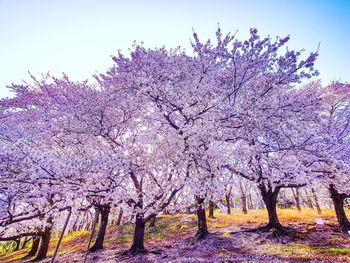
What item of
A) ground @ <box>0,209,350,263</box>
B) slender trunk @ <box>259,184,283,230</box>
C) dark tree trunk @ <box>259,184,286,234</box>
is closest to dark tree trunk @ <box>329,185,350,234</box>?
ground @ <box>0,209,350,263</box>

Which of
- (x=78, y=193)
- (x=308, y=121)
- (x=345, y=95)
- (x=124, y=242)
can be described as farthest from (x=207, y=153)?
(x=124, y=242)

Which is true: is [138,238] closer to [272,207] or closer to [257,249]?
[257,249]

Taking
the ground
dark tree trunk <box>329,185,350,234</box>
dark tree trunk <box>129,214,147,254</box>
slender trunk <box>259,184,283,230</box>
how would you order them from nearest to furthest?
the ground → dark tree trunk <box>129,214,147,254</box> → dark tree trunk <box>329,185,350,234</box> → slender trunk <box>259,184,283,230</box>

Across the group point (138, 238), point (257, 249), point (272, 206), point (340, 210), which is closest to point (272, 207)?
point (272, 206)

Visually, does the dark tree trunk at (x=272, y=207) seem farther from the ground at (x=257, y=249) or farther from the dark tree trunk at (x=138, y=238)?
the dark tree trunk at (x=138, y=238)

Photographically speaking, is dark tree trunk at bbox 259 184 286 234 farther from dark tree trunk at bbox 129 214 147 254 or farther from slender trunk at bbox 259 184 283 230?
dark tree trunk at bbox 129 214 147 254

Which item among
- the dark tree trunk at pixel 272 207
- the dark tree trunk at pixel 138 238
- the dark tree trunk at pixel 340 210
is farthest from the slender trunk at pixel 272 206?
the dark tree trunk at pixel 138 238

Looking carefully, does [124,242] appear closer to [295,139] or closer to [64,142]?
[64,142]

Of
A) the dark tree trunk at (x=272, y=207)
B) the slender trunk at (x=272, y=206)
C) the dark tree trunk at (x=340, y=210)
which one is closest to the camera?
the dark tree trunk at (x=340, y=210)

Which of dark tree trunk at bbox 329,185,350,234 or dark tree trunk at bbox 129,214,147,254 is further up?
dark tree trunk at bbox 329,185,350,234

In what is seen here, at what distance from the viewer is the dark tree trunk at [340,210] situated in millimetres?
17870

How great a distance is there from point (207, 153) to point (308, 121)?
5.30m

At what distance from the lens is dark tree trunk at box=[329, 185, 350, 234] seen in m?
17.9

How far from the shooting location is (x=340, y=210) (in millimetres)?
18531
